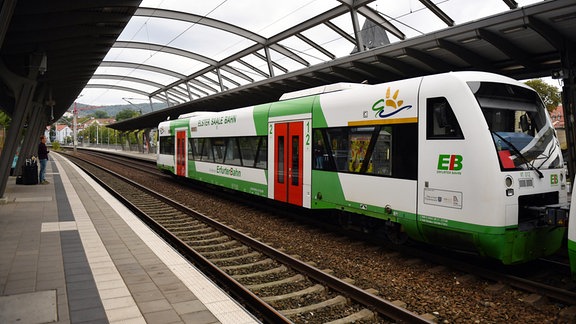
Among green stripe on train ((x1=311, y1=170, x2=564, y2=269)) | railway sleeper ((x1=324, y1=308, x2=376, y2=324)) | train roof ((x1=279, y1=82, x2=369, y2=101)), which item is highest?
train roof ((x1=279, y1=82, x2=369, y2=101))

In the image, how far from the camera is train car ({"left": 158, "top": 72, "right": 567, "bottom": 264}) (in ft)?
18.7

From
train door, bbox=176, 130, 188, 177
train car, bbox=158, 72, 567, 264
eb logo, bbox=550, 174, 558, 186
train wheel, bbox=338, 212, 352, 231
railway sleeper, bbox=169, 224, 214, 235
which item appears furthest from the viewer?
train door, bbox=176, 130, 188, 177

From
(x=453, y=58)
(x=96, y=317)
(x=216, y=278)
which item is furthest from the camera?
(x=453, y=58)

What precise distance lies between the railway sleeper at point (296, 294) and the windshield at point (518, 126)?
3010 millimetres

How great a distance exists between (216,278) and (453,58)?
8925 mm

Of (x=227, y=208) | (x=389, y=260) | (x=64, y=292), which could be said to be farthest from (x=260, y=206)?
(x=64, y=292)

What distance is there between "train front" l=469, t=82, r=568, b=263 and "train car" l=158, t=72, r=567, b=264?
0.02 meters

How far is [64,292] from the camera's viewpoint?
482cm

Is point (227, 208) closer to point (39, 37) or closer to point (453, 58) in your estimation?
point (39, 37)

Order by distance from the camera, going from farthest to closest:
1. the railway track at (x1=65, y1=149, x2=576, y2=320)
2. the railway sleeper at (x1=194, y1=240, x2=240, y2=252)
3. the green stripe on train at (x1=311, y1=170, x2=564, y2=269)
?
the railway sleeper at (x1=194, y1=240, x2=240, y2=252), the green stripe on train at (x1=311, y1=170, x2=564, y2=269), the railway track at (x1=65, y1=149, x2=576, y2=320)

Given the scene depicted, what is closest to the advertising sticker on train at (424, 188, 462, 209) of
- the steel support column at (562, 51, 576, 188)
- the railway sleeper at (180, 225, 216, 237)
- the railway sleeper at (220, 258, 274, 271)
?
the railway sleeper at (220, 258, 274, 271)

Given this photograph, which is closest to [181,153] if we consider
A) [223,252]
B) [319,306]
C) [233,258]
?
[223,252]

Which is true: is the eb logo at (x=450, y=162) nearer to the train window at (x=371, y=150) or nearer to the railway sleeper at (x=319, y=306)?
the train window at (x=371, y=150)

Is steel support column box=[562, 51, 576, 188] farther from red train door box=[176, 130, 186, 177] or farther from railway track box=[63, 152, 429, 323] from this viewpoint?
red train door box=[176, 130, 186, 177]
